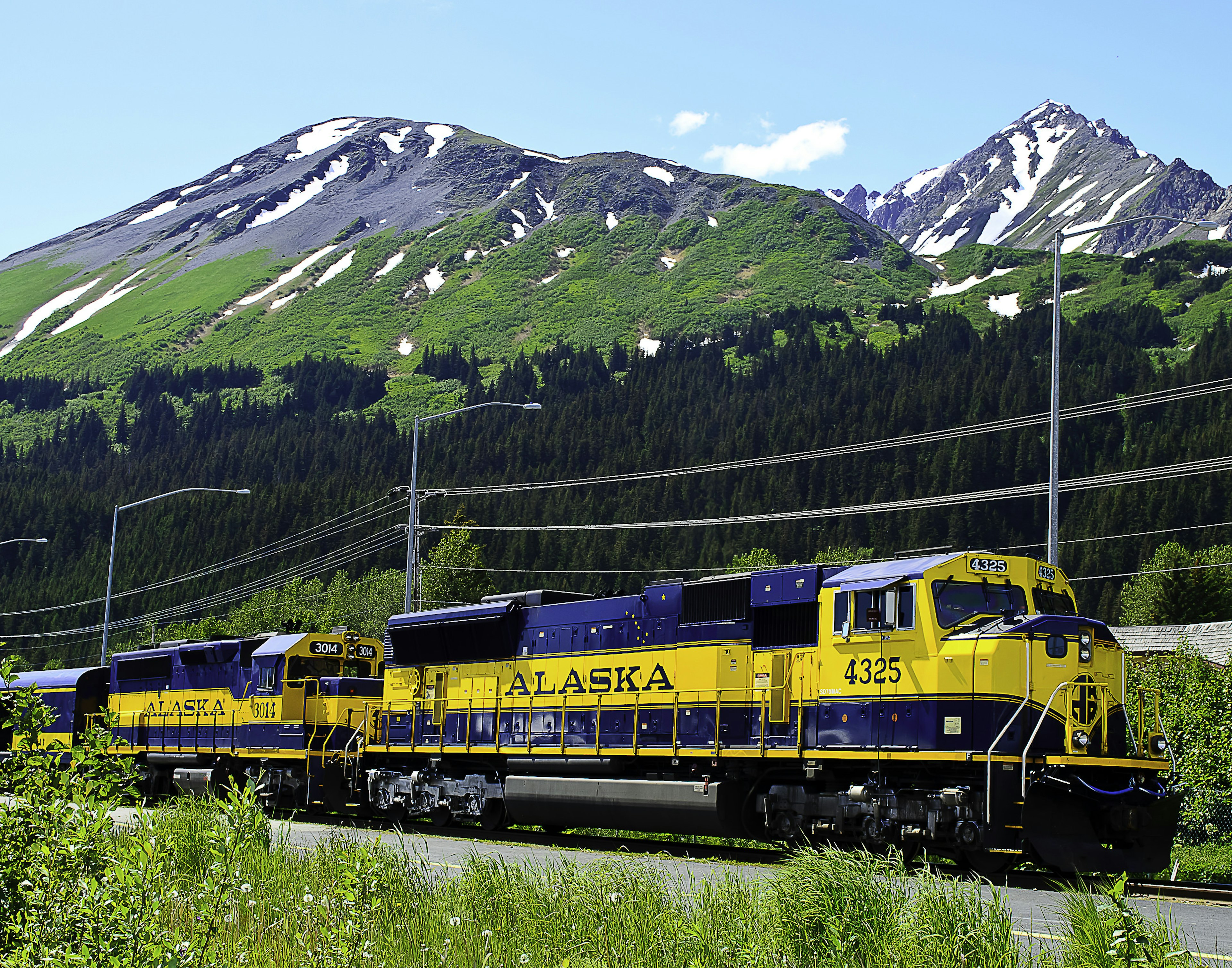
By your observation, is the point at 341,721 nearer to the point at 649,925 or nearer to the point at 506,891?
the point at 506,891

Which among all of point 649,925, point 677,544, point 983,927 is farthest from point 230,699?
point 677,544

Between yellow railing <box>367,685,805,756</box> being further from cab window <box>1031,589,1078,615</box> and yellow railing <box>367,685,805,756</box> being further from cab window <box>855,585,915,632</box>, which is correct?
cab window <box>1031,589,1078,615</box>

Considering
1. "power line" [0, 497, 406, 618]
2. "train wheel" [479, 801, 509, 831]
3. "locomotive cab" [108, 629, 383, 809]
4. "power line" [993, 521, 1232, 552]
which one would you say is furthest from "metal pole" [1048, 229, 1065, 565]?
"power line" [0, 497, 406, 618]

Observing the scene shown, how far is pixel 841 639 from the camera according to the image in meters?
19.4

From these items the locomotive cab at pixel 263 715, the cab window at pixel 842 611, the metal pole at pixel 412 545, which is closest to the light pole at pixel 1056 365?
the cab window at pixel 842 611

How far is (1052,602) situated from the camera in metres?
19.6

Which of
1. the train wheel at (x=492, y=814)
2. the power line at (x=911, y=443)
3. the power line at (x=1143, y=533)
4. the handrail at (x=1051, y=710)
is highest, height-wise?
the power line at (x=911, y=443)

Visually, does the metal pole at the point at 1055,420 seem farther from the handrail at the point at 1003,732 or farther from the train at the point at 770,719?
the handrail at the point at 1003,732

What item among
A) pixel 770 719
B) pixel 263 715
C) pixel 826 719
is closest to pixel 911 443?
pixel 263 715

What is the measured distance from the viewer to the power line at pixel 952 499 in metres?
49.4

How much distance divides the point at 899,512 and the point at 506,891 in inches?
4878

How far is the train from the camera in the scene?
56.7 ft

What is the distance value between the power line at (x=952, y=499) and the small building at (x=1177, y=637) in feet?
29.7

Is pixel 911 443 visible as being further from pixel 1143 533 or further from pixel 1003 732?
pixel 1003 732
